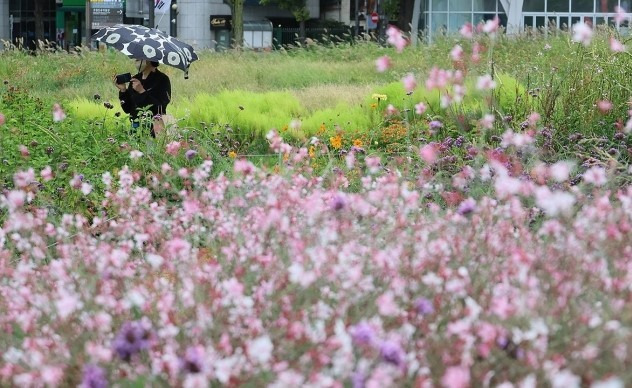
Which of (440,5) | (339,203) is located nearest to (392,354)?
(339,203)

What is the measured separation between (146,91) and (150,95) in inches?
2.1

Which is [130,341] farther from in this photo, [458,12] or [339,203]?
[458,12]

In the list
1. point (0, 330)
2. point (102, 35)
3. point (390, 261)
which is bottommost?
point (0, 330)

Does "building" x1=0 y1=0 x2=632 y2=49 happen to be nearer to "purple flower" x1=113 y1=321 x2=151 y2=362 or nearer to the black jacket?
the black jacket

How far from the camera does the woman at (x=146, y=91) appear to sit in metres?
9.75

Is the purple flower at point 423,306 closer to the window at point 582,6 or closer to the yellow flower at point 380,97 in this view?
the yellow flower at point 380,97

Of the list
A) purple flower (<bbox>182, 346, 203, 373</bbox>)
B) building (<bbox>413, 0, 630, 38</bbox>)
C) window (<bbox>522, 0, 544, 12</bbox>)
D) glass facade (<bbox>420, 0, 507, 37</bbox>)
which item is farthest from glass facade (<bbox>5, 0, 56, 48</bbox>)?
purple flower (<bbox>182, 346, 203, 373</bbox>)

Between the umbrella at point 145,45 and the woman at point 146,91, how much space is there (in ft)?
0.59

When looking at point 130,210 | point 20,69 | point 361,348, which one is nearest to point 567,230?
point 361,348

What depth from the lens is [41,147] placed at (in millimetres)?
7668

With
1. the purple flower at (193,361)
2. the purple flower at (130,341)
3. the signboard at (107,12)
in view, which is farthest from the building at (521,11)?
the purple flower at (193,361)

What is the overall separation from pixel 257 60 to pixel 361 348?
19509mm

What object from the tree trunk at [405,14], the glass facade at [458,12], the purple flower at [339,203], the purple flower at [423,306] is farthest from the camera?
the glass facade at [458,12]

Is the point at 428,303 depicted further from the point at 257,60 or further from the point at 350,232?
the point at 257,60
